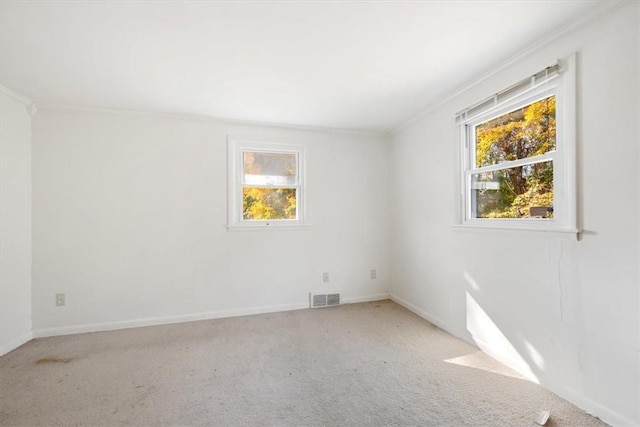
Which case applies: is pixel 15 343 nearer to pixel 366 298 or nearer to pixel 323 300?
pixel 323 300

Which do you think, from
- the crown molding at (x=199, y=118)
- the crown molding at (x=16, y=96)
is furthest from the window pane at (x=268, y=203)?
the crown molding at (x=16, y=96)

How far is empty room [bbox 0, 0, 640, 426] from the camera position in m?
1.60

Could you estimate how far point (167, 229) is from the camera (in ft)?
10.3

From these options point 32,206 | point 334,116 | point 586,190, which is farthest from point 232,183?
point 586,190

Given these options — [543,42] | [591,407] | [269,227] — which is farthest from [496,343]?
[269,227]

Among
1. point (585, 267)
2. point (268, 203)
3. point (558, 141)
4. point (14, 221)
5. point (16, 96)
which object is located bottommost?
point (585, 267)

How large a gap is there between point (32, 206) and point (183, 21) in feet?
8.44

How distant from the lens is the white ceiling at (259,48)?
158 cm

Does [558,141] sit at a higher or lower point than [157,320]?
higher

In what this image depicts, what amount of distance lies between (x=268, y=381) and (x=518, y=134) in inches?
105

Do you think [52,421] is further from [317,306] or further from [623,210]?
[623,210]

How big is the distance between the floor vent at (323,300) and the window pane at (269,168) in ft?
4.96

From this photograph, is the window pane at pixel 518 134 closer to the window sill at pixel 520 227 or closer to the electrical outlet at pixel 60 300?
the window sill at pixel 520 227

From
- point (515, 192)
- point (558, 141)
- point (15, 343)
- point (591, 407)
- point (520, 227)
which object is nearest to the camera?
point (591, 407)
